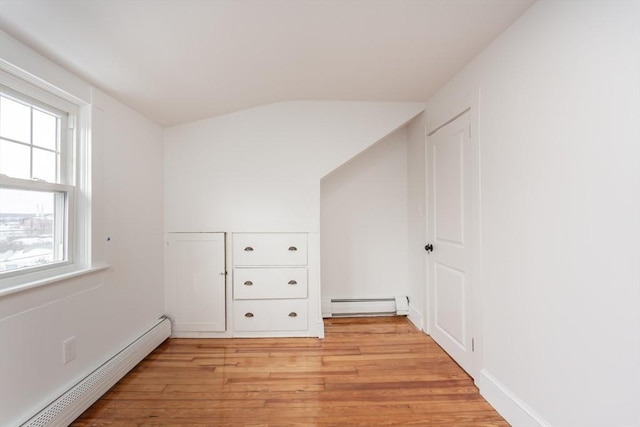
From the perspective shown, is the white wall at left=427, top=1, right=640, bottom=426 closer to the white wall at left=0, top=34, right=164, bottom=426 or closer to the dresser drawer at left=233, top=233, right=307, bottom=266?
the dresser drawer at left=233, top=233, right=307, bottom=266

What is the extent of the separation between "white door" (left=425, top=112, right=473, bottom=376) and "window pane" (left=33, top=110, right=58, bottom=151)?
2.71 m

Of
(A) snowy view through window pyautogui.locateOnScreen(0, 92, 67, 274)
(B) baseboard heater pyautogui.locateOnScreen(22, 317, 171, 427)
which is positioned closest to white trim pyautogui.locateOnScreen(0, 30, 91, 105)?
(A) snowy view through window pyautogui.locateOnScreen(0, 92, 67, 274)

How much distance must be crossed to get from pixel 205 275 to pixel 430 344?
85.7 inches

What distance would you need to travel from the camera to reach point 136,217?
7.80 feet

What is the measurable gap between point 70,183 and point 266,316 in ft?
6.08

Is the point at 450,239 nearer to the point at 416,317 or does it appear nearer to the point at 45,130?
the point at 416,317

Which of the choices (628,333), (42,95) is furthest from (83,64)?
(628,333)

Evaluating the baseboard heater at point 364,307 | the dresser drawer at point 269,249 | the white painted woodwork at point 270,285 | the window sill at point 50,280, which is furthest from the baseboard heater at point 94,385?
the baseboard heater at point 364,307

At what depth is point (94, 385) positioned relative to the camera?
5.93 feet

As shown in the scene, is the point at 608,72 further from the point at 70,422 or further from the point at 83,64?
the point at 70,422

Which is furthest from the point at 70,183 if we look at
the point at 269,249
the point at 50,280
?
the point at 269,249

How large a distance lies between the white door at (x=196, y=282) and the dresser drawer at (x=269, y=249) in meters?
0.17

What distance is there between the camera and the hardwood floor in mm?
1690

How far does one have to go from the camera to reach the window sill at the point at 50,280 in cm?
136
